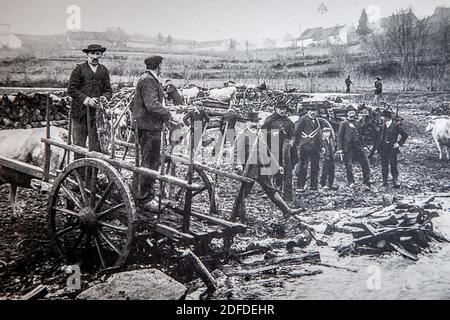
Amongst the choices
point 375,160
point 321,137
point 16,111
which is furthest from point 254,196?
point 16,111

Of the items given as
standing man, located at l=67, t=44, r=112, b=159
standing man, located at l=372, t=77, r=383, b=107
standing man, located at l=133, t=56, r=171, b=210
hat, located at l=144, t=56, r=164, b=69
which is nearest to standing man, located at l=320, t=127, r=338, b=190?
standing man, located at l=372, t=77, r=383, b=107

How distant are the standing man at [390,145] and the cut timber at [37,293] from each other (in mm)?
3546

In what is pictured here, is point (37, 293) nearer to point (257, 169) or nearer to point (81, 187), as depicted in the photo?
point (81, 187)

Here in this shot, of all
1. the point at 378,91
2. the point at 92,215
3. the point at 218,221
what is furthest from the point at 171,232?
the point at 378,91

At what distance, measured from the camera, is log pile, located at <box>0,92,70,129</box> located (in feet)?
16.8

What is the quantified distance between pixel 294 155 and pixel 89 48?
258cm

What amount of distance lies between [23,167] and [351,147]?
3622mm

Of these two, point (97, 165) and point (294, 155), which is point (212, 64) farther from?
point (97, 165)

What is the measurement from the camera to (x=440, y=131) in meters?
4.50

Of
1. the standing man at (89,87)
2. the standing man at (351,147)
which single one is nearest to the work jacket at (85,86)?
the standing man at (89,87)

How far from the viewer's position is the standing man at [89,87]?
170 inches

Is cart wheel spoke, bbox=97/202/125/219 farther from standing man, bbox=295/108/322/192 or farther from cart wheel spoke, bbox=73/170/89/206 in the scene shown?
standing man, bbox=295/108/322/192

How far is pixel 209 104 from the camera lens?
5660 mm

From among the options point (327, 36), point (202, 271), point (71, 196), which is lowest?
point (202, 271)
